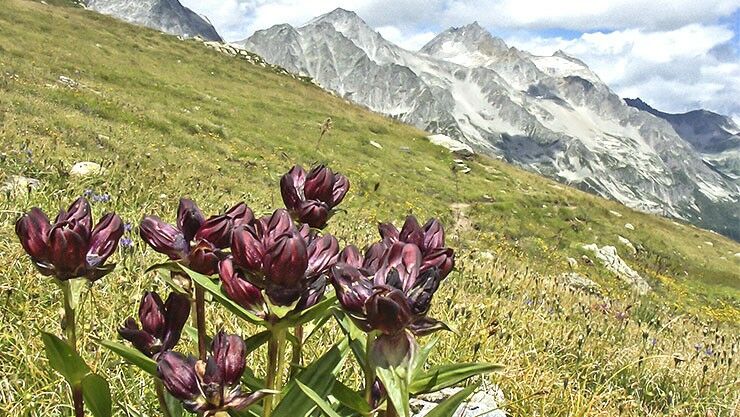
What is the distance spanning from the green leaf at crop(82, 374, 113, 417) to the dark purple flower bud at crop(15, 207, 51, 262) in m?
0.35

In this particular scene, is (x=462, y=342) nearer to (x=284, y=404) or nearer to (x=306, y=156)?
(x=284, y=404)

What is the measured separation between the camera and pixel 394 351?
1.42 metres

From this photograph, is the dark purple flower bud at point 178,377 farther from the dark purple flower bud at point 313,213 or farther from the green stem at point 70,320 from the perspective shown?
the dark purple flower bud at point 313,213

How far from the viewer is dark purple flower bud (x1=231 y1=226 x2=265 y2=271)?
1474mm

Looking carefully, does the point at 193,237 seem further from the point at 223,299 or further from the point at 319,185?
the point at 319,185

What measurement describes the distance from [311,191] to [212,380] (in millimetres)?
741

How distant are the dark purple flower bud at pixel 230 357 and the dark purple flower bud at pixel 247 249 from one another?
18cm

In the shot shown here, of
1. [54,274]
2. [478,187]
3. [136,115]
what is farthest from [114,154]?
[478,187]

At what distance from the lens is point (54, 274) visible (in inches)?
63.1

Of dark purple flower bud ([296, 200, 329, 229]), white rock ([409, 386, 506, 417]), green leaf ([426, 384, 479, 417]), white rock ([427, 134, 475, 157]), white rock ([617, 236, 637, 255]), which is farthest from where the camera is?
white rock ([427, 134, 475, 157])

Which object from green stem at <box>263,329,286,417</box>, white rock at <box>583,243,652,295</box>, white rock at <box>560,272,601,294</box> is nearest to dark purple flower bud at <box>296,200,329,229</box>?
green stem at <box>263,329,286,417</box>

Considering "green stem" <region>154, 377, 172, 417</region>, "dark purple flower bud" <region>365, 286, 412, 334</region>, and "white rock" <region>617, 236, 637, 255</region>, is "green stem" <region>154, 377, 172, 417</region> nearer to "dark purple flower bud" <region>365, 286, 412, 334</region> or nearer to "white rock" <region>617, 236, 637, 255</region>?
"dark purple flower bud" <region>365, 286, 412, 334</region>

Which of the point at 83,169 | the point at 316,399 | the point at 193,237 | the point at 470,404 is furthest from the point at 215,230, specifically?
the point at 83,169

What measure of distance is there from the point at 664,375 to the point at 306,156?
22.6m
